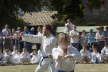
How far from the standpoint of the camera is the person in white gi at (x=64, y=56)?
9.20 meters

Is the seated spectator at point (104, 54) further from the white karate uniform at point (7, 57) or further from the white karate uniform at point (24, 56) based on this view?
the white karate uniform at point (7, 57)

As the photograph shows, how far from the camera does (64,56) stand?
362 inches

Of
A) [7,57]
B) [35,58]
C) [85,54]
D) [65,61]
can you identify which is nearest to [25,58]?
[35,58]

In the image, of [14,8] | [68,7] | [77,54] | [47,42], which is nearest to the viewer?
[77,54]

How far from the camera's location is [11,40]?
68.7 ft

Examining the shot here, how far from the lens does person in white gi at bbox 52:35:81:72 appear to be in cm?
920

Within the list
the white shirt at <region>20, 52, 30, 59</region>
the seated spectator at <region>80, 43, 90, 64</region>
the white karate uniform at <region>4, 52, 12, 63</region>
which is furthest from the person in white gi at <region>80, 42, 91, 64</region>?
the white karate uniform at <region>4, 52, 12, 63</region>

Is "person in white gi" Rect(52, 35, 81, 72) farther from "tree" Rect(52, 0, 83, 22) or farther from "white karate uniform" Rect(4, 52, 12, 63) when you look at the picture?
"tree" Rect(52, 0, 83, 22)

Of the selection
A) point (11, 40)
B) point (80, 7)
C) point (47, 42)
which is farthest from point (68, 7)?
point (47, 42)

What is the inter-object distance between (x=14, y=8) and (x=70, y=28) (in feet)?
52.0

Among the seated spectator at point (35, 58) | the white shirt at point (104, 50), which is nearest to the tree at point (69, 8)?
the white shirt at point (104, 50)

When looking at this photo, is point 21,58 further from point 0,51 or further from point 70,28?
point 70,28

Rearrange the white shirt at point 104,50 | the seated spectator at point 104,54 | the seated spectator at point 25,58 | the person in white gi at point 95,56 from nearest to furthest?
the seated spectator at point 25,58, the person in white gi at point 95,56, the seated spectator at point 104,54, the white shirt at point 104,50

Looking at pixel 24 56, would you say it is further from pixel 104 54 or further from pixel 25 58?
pixel 104 54
